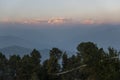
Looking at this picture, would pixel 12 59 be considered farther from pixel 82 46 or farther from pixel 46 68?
pixel 82 46

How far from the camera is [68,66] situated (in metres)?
45.7

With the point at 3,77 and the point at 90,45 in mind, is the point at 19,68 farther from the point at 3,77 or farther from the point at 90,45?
the point at 90,45

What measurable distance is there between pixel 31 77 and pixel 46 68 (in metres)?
2.61

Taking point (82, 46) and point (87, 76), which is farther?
point (87, 76)

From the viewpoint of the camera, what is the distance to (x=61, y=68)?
148 feet

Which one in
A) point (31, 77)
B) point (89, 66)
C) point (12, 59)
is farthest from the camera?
point (12, 59)

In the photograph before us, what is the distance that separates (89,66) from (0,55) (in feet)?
39.3

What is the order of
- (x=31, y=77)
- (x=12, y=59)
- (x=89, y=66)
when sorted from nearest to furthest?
(x=89, y=66) < (x=31, y=77) < (x=12, y=59)

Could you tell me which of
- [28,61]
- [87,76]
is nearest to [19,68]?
[28,61]

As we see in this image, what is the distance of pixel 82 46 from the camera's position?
4059 cm

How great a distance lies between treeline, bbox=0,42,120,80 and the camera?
39403mm

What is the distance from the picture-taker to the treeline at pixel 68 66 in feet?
129

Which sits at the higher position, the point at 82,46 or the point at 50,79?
the point at 82,46

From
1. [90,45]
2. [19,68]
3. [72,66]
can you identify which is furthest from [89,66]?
[19,68]
